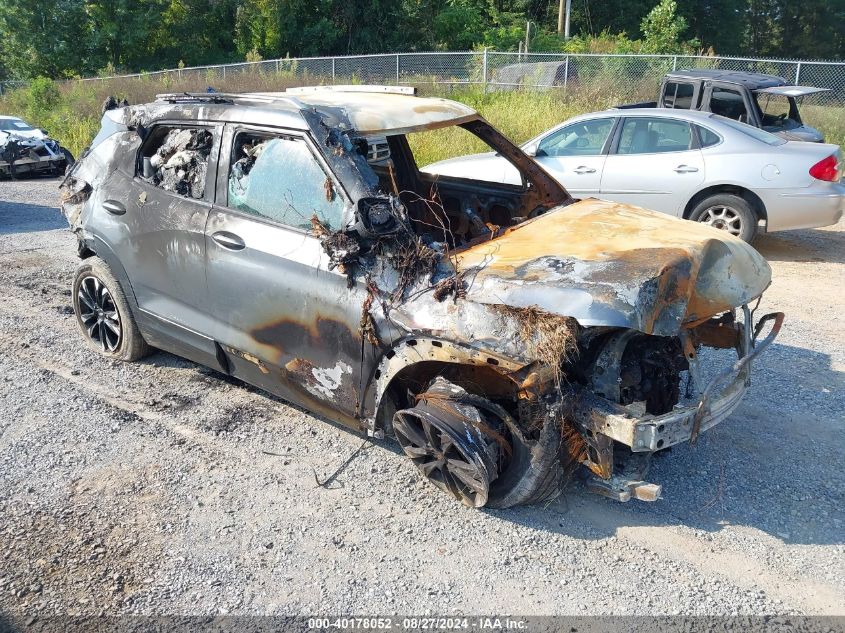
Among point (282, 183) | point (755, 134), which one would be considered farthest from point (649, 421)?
point (755, 134)

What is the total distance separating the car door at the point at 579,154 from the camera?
8984 millimetres

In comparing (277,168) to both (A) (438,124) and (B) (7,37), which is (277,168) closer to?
(A) (438,124)

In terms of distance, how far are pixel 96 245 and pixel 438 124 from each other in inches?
103

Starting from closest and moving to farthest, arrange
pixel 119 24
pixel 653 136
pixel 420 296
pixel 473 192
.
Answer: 1. pixel 420 296
2. pixel 473 192
3. pixel 653 136
4. pixel 119 24

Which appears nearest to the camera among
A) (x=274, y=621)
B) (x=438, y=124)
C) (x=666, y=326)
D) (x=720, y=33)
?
(x=274, y=621)

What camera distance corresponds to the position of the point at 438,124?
4.55 m

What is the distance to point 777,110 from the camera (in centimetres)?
1091

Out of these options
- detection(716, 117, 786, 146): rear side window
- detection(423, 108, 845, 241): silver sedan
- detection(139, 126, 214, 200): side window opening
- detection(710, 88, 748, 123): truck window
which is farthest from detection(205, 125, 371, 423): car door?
detection(710, 88, 748, 123): truck window

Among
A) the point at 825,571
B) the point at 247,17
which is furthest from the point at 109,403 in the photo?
the point at 247,17

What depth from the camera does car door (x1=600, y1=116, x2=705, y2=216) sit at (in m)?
8.61

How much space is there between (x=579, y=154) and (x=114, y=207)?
5857 mm

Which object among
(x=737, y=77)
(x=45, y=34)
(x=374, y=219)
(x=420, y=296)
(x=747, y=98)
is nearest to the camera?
(x=420, y=296)

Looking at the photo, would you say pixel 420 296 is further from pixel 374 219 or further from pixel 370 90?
pixel 370 90

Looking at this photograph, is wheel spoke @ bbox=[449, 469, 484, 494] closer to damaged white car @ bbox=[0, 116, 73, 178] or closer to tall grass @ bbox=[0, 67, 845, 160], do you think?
tall grass @ bbox=[0, 67, 845, 160]
